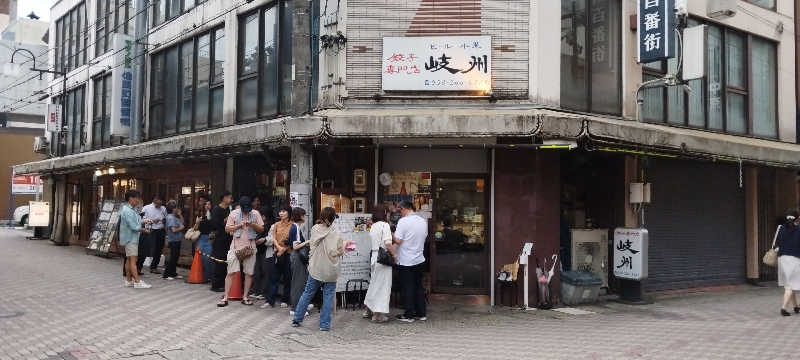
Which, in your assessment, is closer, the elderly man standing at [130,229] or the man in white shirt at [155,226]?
the elderly man standing at [130,229]

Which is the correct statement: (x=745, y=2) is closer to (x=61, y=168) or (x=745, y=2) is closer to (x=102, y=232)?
Answer: (x=102, y=232)

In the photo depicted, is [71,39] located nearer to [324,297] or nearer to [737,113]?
[324,297]

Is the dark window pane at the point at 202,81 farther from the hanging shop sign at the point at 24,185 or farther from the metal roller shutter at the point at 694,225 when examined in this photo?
the hanging shop sign at the point at 24,185

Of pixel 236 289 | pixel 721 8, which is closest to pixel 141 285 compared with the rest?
pixel 236 289

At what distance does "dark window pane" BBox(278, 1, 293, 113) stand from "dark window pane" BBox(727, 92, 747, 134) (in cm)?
1039

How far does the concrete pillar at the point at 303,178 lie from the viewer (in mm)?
11078

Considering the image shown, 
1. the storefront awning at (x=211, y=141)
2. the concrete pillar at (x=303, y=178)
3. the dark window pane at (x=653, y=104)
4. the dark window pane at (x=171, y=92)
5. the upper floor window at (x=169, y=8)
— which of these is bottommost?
the concrete pillar at (x=303, y=178)

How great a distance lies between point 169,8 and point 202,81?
3252mm

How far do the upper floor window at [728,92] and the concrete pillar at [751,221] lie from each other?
1.08 meters

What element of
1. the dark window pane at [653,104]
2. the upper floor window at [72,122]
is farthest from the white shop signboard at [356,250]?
the upper floor window at [72,122]

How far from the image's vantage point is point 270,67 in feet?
46.2

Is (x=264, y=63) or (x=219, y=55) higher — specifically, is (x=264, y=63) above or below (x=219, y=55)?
below

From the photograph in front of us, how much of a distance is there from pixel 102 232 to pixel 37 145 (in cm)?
1003

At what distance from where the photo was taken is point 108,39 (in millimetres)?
21531
